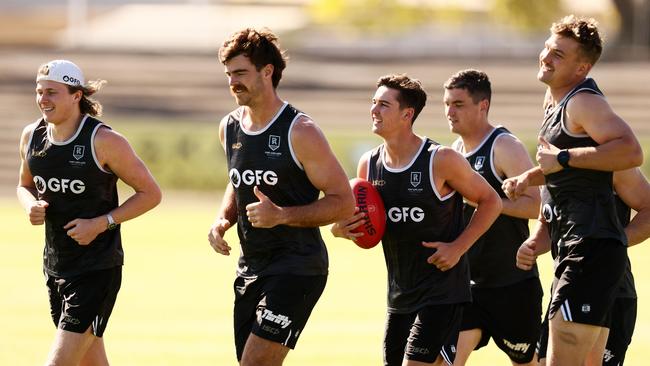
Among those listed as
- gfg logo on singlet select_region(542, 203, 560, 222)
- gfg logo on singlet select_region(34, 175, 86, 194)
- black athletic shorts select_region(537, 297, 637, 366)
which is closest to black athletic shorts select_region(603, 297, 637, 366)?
black athletic shorts select_region(537, 297, 637, 366)

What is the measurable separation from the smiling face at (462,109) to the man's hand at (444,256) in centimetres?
127

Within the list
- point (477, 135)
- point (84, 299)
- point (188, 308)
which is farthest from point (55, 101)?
point (188, 308)

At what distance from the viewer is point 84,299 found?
8.08m

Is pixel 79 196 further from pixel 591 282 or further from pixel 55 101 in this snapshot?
pixel 591 282

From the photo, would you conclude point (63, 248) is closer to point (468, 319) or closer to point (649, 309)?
point (468, 319)

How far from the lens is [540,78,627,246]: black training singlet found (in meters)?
7.30

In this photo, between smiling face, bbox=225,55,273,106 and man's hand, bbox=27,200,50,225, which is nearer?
smiling face, bbox=225,55,273,106

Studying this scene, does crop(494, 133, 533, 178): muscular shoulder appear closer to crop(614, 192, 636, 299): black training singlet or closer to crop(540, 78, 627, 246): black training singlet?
crop(614, 192, 636, 299): black training singlet

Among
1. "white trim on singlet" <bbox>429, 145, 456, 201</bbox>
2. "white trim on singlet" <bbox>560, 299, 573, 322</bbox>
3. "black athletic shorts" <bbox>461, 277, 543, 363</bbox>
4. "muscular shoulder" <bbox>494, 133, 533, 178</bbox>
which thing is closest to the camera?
"white trim on singlet" <bbox>560, 299, 573, 322</bbox>

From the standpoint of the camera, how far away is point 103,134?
8.23m

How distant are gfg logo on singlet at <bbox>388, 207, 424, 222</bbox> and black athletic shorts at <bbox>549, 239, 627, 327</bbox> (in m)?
1.04

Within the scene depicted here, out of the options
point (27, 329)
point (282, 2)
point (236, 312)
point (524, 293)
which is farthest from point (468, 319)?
point (282, 2)

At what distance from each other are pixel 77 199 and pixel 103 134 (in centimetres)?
44

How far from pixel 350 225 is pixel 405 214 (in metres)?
0.35
